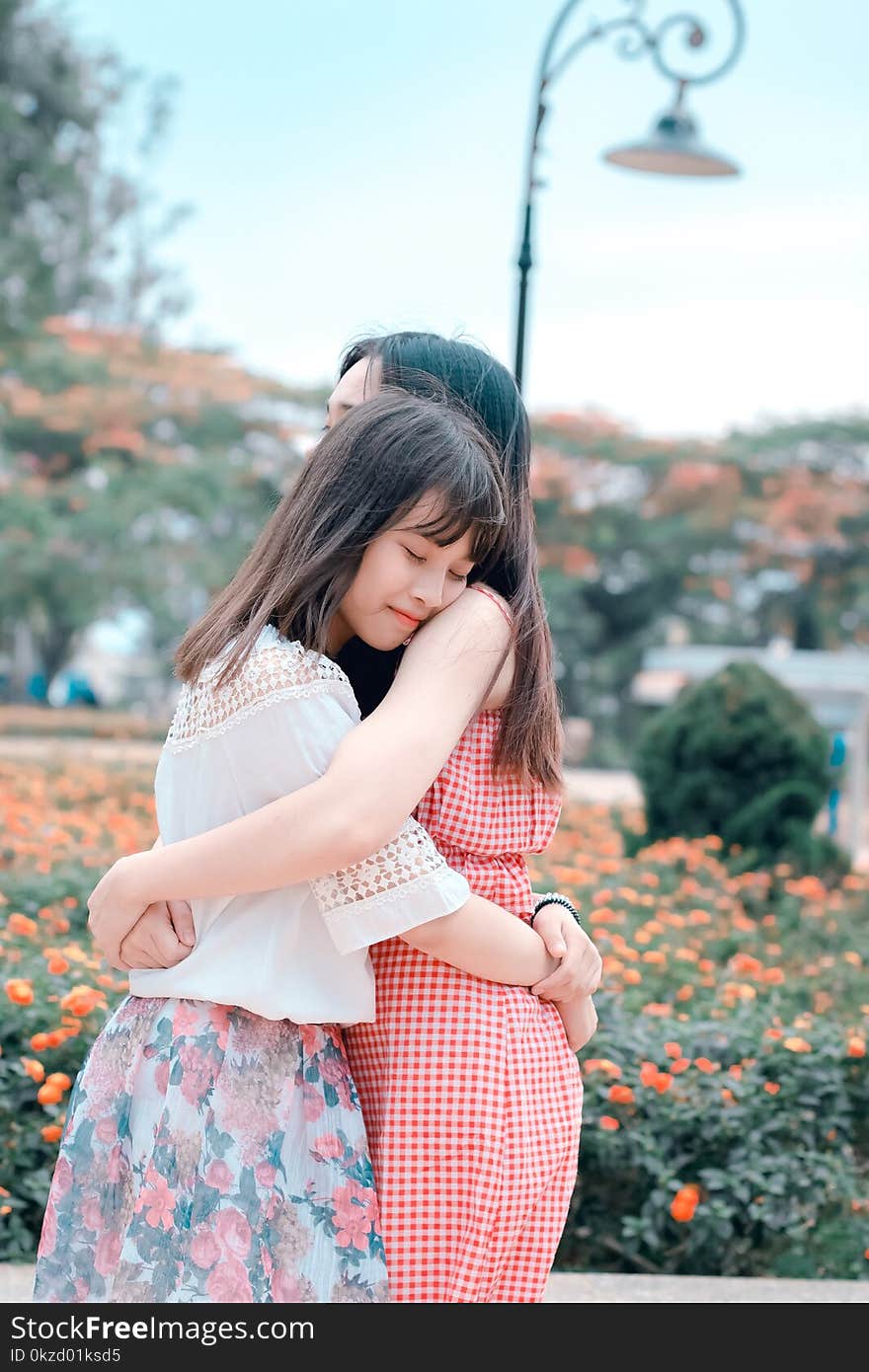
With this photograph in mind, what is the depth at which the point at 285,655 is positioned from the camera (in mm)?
1417

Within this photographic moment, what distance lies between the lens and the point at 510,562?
5.14ft

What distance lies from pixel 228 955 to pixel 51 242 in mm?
12818

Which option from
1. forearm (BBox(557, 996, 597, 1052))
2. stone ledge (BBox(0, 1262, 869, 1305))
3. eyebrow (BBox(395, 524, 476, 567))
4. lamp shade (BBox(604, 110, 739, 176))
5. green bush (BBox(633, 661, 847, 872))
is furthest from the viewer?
green bush (BBox(633, 661, 847, 872))

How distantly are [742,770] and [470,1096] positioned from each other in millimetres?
4687

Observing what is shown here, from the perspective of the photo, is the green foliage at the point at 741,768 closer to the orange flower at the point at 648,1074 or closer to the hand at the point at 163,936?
the orange flower at the point at 648,1074

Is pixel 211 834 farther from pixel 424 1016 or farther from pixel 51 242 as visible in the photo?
pixel 51 242

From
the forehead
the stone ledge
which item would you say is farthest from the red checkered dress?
the stone ledge

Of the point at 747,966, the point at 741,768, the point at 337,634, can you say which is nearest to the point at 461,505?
the point at 337,634

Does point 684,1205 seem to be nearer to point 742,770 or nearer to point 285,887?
point 285,887

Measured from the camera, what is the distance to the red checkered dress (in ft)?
4.78

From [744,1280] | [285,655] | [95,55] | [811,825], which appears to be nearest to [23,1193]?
[744,1280]

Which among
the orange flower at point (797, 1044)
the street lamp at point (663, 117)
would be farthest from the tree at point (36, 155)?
the orange flower at point (797, 1044)

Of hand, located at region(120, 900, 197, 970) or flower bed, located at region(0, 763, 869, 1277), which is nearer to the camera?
hand, located at region(120, 900, 197, 970)

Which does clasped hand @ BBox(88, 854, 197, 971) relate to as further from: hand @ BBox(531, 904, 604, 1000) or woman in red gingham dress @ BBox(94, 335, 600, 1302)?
hand @ BBox(531, 904, 604, 1000)
